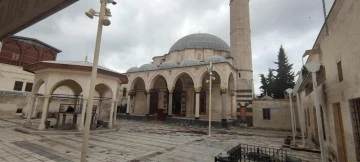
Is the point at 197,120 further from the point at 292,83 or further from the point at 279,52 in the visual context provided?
the point at 279,52

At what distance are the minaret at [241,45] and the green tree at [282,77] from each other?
31.4 feet

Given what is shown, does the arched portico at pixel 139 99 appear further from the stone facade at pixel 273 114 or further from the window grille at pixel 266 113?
the window grille at pixel 266 113

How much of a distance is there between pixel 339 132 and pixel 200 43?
72.4ft

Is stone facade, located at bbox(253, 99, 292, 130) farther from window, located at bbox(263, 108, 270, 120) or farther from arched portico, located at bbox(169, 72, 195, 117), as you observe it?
arched portico, located at bbox(169, 72, 195, 117)

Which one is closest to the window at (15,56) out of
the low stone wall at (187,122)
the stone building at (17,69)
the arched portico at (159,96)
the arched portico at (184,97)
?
the stone building at (17,69)

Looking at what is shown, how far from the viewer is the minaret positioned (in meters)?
21.6

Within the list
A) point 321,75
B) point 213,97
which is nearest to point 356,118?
point 321,75

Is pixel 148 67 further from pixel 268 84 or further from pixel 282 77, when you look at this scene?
pixel 282 77

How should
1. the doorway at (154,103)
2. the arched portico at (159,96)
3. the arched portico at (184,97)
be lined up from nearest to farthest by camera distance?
the arched portico at (184,97) < the arched portico at (159,96) < the doorway at (154,103)

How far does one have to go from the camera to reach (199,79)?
61.3 ft

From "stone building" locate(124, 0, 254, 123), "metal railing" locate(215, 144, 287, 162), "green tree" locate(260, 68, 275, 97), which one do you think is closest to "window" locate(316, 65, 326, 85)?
"metal railing" locate(215, 144, 287, 162)

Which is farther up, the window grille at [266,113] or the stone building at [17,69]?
the stone building at [17,69]

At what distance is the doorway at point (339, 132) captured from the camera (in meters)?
5.21

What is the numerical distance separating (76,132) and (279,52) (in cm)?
3392
